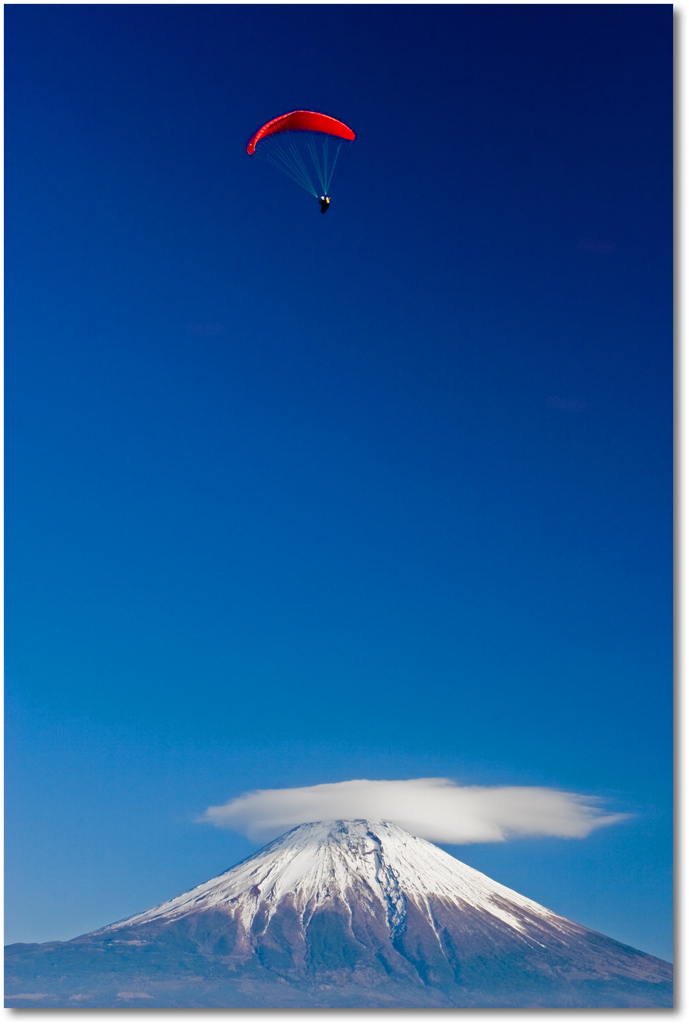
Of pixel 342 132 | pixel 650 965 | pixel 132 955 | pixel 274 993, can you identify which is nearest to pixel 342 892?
pixel 274 993

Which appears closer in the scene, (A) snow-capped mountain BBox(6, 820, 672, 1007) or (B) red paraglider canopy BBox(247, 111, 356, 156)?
(B) red paraglider canopy BBox(247, 111, 356, 156)

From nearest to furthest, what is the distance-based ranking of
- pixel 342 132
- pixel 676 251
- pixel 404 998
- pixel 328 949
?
pixel 676 251 → pixel 342 132 → pixel 404 998 → pixel 328 949

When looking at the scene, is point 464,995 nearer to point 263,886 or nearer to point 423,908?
point 423,908

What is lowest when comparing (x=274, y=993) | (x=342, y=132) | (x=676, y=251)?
(x=274, y=993)

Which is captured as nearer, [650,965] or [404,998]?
[404,998]

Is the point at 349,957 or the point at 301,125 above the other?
the point at 301,125

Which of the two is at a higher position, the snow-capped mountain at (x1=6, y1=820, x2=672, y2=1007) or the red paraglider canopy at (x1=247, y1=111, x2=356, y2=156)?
the red paraglider canopy at (x1=247, y1=111, x2=356, y2=156)
